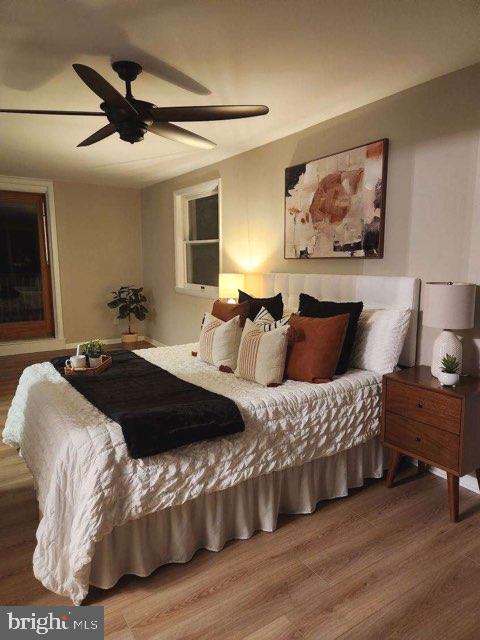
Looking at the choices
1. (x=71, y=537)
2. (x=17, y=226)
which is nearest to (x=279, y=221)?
(x=71, y=537)

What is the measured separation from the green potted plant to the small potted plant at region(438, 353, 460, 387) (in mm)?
4768

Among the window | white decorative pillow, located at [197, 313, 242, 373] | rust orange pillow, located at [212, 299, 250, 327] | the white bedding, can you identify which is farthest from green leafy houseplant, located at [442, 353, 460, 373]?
the window

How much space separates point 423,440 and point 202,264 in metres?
3.63

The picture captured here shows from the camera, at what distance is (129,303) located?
20.3 ft

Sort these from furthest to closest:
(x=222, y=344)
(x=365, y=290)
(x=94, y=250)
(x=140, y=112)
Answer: (x=94, y=250), (x=365, y=290), (x=222, y=344), (x=140, y=112)

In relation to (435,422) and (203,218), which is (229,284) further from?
(435,422)

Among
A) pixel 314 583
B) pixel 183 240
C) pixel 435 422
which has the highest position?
pixel 183 240

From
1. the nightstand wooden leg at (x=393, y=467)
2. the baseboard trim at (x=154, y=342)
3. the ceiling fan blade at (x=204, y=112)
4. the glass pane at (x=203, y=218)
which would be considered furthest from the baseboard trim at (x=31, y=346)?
the nightstand wooden leg at (x=393, y=467)

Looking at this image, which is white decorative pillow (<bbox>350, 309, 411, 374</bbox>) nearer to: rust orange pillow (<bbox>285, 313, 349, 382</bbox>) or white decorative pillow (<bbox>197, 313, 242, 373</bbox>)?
rust orange pillow (<bbox>285, 313, 349, 382</bbox>)

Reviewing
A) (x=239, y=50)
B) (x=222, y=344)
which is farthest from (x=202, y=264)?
(x=239, y=50)

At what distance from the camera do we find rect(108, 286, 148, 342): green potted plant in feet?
20.2

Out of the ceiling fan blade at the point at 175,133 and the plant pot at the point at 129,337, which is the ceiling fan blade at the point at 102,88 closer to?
the ceiling fan blade at the point at 175,133

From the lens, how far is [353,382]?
8.02 feet

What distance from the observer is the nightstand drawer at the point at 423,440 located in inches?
84.4
